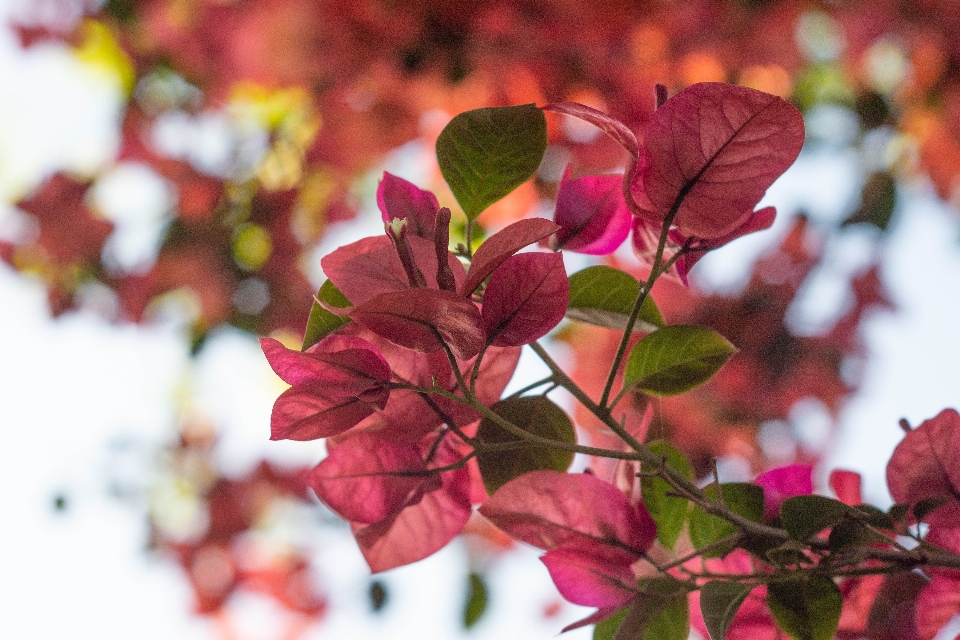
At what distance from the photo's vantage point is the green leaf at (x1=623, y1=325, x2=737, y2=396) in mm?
270

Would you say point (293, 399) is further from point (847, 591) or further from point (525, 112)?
point (847, 591)

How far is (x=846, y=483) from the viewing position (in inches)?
13.2

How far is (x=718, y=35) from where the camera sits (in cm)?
112

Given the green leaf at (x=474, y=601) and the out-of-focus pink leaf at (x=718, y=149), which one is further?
the green leaf at (x=474, y=601)

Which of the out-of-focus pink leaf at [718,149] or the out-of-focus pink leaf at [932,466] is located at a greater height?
the out-of-focus pink leaf at [718,149]

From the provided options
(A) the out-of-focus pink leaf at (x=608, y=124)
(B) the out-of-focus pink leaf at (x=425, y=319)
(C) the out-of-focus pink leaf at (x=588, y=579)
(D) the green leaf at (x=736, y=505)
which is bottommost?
(C) the out-of-focus pink leaf at (x=588, y=579)

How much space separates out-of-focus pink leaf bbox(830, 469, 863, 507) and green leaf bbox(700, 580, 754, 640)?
0.38 ft

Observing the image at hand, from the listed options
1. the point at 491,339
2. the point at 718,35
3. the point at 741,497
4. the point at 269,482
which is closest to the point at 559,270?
the point at 491,339

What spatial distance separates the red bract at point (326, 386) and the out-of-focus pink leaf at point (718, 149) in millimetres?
108

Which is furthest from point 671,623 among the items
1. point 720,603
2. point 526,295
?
point 526,295

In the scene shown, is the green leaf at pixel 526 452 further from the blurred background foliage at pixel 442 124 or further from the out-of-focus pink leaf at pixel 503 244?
the blurred background foliage at pixel 442 124

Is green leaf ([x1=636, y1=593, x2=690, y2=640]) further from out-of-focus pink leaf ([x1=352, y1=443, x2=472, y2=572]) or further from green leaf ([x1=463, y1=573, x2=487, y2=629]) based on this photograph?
green leaf ([x1=463, y1=573, x2=487, y2=629])

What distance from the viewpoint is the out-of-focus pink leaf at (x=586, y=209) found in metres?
0.28

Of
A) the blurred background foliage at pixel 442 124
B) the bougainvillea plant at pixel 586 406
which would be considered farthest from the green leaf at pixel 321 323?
the blurred background foliage at pixel 442 124
